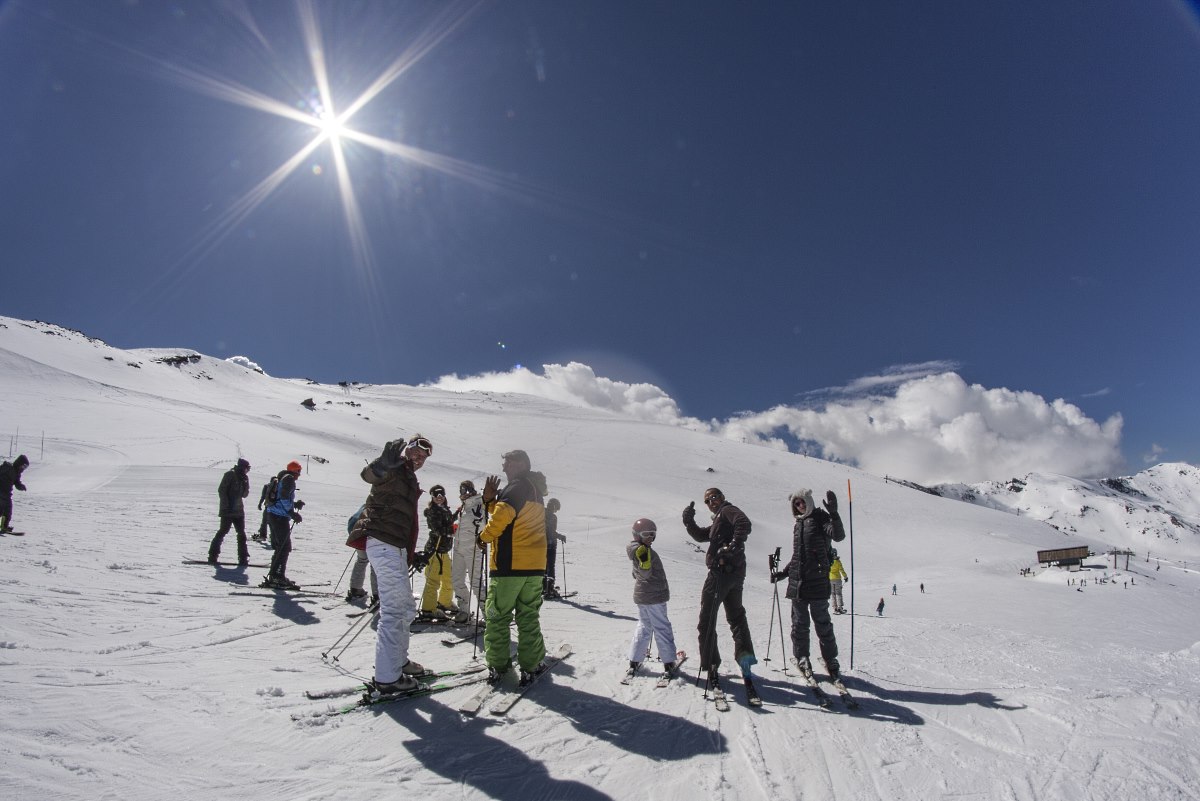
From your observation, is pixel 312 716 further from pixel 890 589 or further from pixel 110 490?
pixel 890 589

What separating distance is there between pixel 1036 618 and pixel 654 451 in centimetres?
5452

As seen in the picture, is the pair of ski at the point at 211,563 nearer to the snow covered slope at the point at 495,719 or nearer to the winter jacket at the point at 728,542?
the snow covered slope at the point at 495,719

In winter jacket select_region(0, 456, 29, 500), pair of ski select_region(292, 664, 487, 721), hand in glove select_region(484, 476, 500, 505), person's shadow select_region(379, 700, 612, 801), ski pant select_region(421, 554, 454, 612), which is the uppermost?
hand in glove select_region(484, 476, 500, 505)

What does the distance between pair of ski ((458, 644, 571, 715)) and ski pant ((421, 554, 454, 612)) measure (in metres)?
3.02

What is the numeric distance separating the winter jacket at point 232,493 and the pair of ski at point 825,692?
10.7 m

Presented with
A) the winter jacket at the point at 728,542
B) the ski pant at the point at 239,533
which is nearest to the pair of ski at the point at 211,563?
the ski pant at the point at 239,533

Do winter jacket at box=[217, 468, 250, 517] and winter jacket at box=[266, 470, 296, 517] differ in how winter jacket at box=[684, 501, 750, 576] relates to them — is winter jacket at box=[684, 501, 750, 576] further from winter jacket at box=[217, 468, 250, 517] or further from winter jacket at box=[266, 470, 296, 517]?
winter jacket at box=[217, 468, 250, 517]

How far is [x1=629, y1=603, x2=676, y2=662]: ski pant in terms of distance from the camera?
6.48 metres

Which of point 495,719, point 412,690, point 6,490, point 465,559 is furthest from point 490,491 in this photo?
point 6,490

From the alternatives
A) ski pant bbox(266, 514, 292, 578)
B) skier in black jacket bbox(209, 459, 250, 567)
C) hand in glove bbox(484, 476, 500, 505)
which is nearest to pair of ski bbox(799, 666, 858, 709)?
hand in glove bbox(484, 476, 500, 505)

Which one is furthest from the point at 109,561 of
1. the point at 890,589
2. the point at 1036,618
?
the point at 890,589

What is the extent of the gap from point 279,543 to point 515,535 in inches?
262

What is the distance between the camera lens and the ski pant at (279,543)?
31.8ft

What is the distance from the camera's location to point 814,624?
21.6 feet
